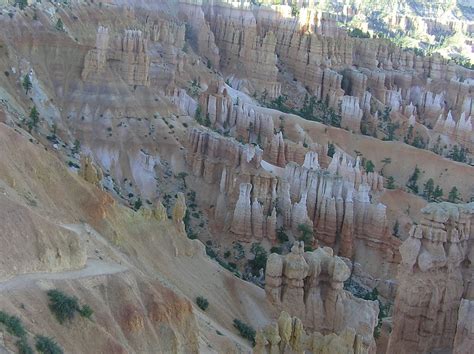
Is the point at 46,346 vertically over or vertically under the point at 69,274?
over

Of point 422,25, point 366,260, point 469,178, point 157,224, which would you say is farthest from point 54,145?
point 422,25

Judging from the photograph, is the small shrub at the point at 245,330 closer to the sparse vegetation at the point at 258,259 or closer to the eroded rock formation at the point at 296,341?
the eroded rock formation at the point at 296,341

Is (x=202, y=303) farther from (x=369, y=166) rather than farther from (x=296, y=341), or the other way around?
(x=369, y=166)

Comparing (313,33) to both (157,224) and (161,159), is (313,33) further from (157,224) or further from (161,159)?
(157,224)

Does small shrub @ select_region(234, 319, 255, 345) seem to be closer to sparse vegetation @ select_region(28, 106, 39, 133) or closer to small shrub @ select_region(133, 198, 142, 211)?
small shrub @ select_region(133, 198, 142, 211)

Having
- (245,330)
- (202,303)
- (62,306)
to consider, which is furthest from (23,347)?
(245,330)
